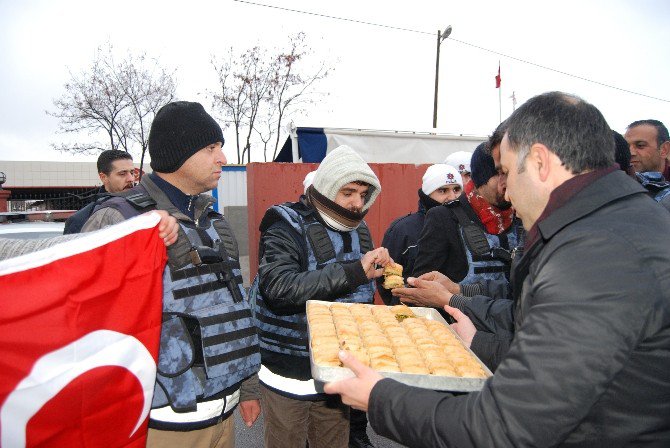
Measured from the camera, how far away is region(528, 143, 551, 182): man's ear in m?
1.46

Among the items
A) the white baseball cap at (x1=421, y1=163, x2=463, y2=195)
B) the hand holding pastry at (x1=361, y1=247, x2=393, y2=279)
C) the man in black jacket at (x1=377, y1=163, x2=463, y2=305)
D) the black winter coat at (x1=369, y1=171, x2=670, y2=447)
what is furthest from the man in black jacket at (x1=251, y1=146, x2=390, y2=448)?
the white baseball cap at (x1=421, y1=163, x2=463, y2=195)

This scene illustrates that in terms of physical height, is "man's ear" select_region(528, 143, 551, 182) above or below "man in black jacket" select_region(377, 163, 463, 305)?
above

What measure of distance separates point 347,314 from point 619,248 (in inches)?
63.9

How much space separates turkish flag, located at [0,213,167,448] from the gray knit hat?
4.27 feet

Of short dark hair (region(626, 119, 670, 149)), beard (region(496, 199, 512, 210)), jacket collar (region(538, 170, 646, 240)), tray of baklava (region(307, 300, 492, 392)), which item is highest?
short dark hair (region(626, 119, 670, 149))

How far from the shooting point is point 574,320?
3.84 ft

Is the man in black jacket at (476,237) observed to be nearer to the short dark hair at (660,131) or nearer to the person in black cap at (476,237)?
the person in black cap at (476,237)

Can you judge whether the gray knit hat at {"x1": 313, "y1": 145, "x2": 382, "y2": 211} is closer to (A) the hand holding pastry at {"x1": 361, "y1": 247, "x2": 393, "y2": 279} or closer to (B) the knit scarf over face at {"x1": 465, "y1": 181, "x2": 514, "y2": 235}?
(A) the hand holding pastry at {"x1": 361, "y1": 247, "x2": 393, "y2": 279}

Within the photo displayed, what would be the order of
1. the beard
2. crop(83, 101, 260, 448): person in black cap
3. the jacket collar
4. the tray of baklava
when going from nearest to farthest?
the jacket collar, the tray of baklava, crop(83, 101, 260, 448): person in black cap, the beard

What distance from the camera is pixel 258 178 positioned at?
8.83 m

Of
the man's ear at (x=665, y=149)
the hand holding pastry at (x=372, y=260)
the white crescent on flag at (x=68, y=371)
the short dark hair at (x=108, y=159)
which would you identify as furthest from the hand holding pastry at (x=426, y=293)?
the short dark hair at (x=108, y=159)

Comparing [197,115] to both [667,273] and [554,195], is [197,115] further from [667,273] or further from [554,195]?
[667,273]

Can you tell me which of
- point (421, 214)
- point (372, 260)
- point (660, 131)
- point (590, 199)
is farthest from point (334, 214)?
point (660, 131)

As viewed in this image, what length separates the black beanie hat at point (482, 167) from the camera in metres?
3.57
